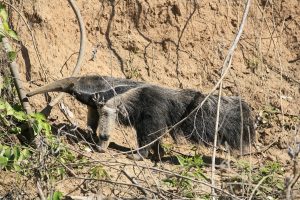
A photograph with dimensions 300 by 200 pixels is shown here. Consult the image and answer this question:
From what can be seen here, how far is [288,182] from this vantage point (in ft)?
15.5

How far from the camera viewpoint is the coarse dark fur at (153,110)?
9180 millimetres

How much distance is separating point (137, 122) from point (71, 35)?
177 centimetres

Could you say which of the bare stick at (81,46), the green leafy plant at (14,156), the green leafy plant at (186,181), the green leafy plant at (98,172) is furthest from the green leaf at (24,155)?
the bare stick at (81,46)

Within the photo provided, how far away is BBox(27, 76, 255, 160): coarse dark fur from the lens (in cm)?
918

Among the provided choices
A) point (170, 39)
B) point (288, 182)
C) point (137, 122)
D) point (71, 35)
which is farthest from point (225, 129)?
point (288, 182)

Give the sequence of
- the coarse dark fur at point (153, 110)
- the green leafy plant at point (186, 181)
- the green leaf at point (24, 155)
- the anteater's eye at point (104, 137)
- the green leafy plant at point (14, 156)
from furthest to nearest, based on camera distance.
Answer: the anteater's eye at point (104, 137)
the coarse dark fur at point (153, 110)
the green leaf at point (24, 155)
the green leafy plant at point (14, 156)
the green leafy plant at point (186, 181)

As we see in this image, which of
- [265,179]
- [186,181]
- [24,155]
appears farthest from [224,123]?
[24,155]

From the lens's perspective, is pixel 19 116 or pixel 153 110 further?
pixel 153 110

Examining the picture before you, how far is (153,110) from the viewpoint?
9.30m

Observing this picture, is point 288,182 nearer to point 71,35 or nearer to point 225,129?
point 225,129

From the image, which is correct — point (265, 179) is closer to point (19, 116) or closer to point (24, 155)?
point (24, 155)

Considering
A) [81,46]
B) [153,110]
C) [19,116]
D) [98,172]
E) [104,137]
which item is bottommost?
[104,137]

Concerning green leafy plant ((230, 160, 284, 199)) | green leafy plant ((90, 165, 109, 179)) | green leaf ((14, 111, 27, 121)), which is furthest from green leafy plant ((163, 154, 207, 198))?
green leaf ((14, 111, 27, 121))

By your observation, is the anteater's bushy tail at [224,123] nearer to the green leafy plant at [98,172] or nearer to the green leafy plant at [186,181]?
the green leafy plant at [186,181]
